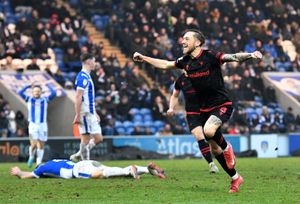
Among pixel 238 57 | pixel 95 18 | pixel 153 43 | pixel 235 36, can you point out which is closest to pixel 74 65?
pixel 153 43

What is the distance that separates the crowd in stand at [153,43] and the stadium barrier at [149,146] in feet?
3.97

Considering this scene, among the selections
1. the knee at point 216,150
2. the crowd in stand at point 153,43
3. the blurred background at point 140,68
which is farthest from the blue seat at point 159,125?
the knee at point 216,150

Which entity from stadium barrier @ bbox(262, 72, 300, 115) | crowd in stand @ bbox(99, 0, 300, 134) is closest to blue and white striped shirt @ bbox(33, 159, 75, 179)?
crowd in stand @ bbox(99, 0, 300, 134)

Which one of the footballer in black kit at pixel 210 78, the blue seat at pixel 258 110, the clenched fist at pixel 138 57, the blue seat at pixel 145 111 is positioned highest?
the blue seat at pixel 258 110

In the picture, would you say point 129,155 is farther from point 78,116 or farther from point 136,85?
point 78,116

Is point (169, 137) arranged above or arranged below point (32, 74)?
below

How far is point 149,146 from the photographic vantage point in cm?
3077

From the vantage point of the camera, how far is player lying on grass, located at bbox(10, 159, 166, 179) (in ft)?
47.6

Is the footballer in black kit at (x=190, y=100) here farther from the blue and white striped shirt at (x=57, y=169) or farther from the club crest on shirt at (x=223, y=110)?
the club crest on shirt at (x=223, y=110)

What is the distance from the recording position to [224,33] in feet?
130

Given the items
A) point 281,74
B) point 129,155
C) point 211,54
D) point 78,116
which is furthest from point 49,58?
point 211,54

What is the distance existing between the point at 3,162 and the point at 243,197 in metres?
17.2

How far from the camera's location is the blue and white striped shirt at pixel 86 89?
1823 cm

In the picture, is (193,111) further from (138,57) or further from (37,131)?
(37,131)
